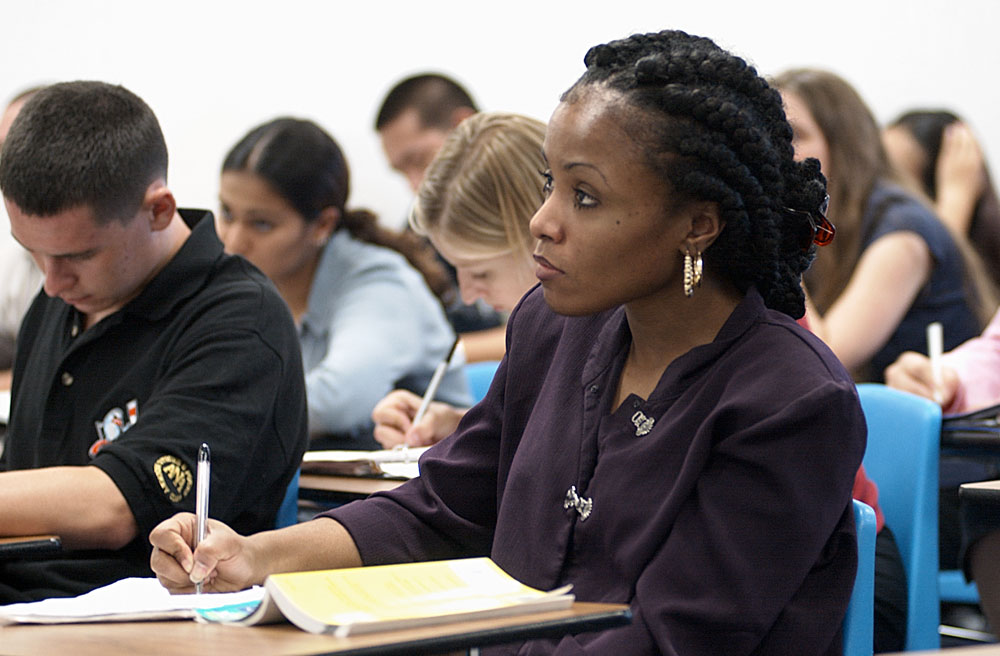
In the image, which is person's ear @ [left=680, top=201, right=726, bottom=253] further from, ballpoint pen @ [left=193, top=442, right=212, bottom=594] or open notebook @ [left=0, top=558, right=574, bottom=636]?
ballpoint pen @ [left=193, top=442, right=212, bottom=594]

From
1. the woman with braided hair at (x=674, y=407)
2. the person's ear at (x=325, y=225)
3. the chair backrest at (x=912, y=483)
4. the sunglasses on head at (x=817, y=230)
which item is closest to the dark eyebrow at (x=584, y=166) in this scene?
the woman with braided hair at (x=674, y=407)

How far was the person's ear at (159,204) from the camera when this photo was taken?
188 cm

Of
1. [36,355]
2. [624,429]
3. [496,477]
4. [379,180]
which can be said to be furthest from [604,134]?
[379,180]

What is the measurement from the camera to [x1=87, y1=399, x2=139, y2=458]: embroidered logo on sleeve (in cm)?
183

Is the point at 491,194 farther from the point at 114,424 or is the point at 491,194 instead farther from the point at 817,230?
the point at 817,230

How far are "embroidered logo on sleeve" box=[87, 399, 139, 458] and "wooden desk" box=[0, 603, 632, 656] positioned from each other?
816 millimetres

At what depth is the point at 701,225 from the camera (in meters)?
1.26

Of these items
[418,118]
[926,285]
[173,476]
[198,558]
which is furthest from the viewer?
[418,118]

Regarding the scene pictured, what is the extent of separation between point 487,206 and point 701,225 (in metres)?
1.05

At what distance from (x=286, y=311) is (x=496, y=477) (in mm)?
607

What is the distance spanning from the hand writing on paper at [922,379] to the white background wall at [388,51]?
210 cm

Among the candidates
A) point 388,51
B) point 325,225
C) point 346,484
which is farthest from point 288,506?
point 388,51

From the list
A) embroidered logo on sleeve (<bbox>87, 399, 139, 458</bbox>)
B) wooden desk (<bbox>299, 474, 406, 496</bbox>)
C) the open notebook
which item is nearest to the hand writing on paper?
wooden desk (<bbox>299, 474, 406, 496</bbox>)

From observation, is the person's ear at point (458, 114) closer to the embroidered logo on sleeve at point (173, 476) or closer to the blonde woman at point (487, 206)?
the blonde woman at point (487, 206)
